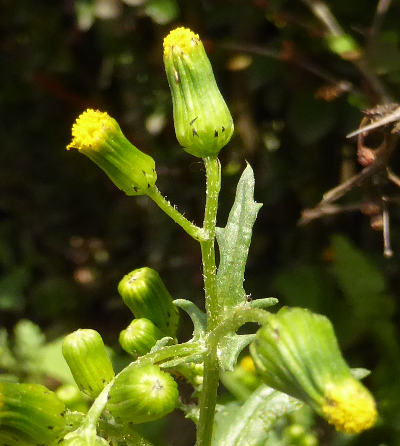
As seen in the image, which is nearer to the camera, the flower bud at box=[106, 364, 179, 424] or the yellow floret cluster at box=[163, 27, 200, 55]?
the flower bud at box=[106, 364, 179, 424]

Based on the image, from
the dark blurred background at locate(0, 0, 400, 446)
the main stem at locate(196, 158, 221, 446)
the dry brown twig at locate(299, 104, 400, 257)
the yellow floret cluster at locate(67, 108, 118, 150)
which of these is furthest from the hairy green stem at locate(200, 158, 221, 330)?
the dark blurred background at locate(0, 0, 400, 446)

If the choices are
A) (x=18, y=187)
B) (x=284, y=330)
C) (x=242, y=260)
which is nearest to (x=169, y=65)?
(x=242, y=260)

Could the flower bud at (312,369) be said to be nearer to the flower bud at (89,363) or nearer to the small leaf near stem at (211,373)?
the small leaf near stem at (211,373)

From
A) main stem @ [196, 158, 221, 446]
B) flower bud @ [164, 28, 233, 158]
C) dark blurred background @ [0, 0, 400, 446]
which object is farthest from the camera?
dark blurred background @ [0, 0, 400, 446]

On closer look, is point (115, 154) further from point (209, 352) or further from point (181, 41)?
point (209, 352)

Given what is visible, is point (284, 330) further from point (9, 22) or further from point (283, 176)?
point (9, 22)

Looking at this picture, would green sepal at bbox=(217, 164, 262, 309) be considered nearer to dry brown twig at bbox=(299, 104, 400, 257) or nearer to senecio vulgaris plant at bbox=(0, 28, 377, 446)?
senecio vulgaris plant at bbox=(0, 28, 377, 446)

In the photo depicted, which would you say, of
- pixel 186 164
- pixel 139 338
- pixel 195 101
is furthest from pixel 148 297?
pixel 186 164

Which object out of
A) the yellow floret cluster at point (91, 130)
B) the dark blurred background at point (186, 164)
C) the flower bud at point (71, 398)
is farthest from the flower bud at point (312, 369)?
the dark blurred background at point (186, 164)
